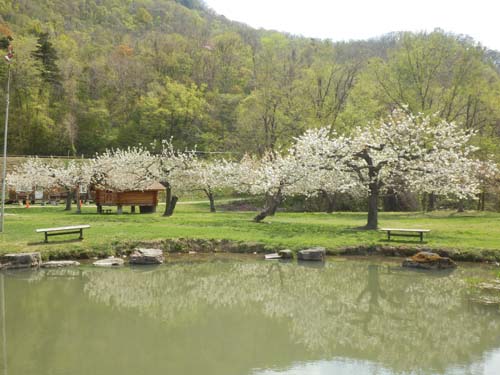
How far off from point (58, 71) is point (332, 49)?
42465 mm

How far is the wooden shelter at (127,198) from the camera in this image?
36.9 m

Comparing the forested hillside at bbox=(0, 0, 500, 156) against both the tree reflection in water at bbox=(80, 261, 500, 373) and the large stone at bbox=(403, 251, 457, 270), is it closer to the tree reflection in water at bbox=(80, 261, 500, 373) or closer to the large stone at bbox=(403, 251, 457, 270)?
the large stone at bbox=(403, 251, 457, 270)

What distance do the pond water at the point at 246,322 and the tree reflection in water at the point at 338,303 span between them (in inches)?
1.6

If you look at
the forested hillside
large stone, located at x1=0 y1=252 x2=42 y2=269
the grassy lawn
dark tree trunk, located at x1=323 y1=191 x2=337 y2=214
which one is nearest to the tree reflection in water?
large stone, located at x1=0 y1=252 x2=42 y2=269

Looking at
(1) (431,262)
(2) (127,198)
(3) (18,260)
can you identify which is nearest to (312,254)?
(1) (431,262)

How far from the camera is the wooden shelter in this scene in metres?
36.9

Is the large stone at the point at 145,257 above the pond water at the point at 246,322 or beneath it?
above

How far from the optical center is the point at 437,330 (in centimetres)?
1191

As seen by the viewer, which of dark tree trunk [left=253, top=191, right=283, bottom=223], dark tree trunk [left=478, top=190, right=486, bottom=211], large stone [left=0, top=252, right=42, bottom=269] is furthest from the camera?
dark tree trunk [left=478, top=190, right=486, bottom=211]

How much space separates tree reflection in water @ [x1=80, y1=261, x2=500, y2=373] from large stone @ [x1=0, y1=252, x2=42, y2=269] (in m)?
2.64

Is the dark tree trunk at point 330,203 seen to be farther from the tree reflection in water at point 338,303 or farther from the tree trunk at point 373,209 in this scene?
the tree reflection in water at point 338,303

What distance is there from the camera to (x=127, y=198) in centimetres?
3712

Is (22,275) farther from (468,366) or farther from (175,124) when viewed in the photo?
(175,124)

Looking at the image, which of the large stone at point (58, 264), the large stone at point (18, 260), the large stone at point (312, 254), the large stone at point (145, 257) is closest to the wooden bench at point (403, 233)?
the large stone at point (312, 254)
